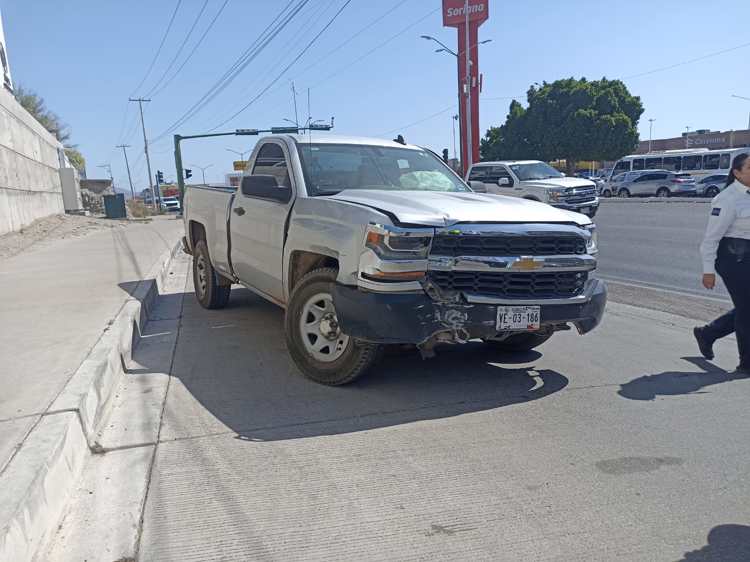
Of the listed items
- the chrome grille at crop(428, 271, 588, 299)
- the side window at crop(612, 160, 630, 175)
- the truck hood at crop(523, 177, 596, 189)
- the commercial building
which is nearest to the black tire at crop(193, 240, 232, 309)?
the chrome grille at crop(428, 271, 588, 299)

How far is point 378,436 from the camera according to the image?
409cm

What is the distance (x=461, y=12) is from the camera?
1980 inches

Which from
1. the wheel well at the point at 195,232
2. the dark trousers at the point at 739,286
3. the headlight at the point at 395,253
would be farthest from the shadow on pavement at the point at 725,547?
the wheel well at the point at 195,232

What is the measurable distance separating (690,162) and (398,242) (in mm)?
46875

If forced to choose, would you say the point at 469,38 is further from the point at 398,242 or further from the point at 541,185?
the point at 398,242

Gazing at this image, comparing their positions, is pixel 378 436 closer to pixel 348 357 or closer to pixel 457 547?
pixel 348 357

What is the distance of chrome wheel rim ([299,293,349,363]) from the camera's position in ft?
16.1

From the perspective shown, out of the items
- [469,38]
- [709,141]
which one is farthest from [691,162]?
[709,141]

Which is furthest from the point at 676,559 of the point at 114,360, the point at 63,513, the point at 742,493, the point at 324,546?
the point at 114,360

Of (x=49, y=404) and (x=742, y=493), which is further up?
(x=49, y=404)

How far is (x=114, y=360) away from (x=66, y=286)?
4285 mm

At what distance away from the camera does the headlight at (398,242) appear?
14.2ft

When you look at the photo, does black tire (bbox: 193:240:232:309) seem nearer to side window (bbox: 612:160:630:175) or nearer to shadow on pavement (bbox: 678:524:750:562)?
shadow on pavement (bbox: 678:524:750:562)

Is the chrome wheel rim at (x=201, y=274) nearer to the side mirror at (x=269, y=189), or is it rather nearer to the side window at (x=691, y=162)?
the side mirror at (x=269, y=189)
